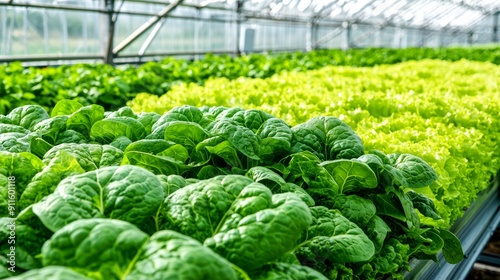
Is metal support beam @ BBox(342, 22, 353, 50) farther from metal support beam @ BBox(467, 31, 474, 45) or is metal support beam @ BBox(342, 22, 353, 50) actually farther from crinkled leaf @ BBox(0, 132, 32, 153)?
crinkled leaf @ BBox(0, 132, 32, 153)

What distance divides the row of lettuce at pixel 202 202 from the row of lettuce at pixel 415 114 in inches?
20.7

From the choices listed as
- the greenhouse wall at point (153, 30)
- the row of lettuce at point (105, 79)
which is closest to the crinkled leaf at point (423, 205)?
the row of lettuce at point (105, 79)

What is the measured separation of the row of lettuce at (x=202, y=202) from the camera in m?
1.27

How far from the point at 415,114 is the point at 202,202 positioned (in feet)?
10.8

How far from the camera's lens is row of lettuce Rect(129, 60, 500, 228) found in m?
3.40

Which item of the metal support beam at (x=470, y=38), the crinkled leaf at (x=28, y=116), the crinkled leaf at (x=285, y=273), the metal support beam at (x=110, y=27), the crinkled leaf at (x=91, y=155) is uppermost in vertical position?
the metal support beam at (x=470, y=38)

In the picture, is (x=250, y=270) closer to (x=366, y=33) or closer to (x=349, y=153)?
(x=349, y=153)

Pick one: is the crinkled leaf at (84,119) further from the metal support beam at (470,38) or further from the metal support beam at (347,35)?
the metal support beam at (470,38)

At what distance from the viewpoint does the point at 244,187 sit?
5.61 ft

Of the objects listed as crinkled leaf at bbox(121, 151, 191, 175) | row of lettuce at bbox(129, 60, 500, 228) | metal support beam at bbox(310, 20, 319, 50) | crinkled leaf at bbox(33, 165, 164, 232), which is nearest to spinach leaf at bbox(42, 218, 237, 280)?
crinkled leaf at bbox(33, 165, 164, 232)

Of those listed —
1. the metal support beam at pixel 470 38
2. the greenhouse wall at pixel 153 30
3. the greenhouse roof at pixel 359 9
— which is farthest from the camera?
the metal support beam at pixel 470 38

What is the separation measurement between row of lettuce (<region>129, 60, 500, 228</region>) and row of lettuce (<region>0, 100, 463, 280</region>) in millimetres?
526

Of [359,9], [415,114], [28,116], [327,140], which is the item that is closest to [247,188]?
[327,140]

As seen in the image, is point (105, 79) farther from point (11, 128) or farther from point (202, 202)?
point (202, 202)
